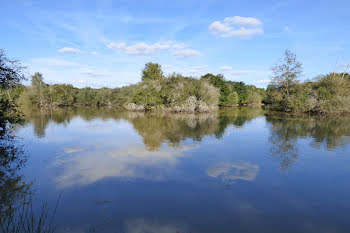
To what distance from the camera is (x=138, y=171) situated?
33.6 ft

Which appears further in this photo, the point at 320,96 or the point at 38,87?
the point at 38,87

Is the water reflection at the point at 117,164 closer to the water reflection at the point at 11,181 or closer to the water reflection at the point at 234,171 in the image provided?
the water reflection at the point at 11,181

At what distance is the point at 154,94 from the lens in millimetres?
48625

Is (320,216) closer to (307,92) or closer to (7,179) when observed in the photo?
(7,179)

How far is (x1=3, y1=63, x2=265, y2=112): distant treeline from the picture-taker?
149 ft

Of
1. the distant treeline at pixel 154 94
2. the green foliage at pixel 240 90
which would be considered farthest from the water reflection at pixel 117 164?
the green foliage at pixel 240 90

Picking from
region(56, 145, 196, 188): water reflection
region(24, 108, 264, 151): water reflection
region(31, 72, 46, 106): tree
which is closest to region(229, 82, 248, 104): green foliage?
region(24, 108, 264, 151): water reflection

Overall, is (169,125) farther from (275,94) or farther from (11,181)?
(275,94)

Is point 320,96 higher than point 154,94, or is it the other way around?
point 154,94

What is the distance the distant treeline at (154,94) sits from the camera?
4544 centimetres

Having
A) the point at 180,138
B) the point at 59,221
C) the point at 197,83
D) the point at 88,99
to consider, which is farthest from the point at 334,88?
the point at 88,99

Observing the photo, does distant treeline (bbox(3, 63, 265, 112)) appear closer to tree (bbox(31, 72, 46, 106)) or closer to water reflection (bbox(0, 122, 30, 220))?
tree (bbox(31, 72, 46, 106))

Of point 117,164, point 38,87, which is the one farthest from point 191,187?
point 38,87

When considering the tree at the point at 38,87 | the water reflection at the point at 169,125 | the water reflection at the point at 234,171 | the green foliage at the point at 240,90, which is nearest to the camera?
the water reflection at the point at 234,171
